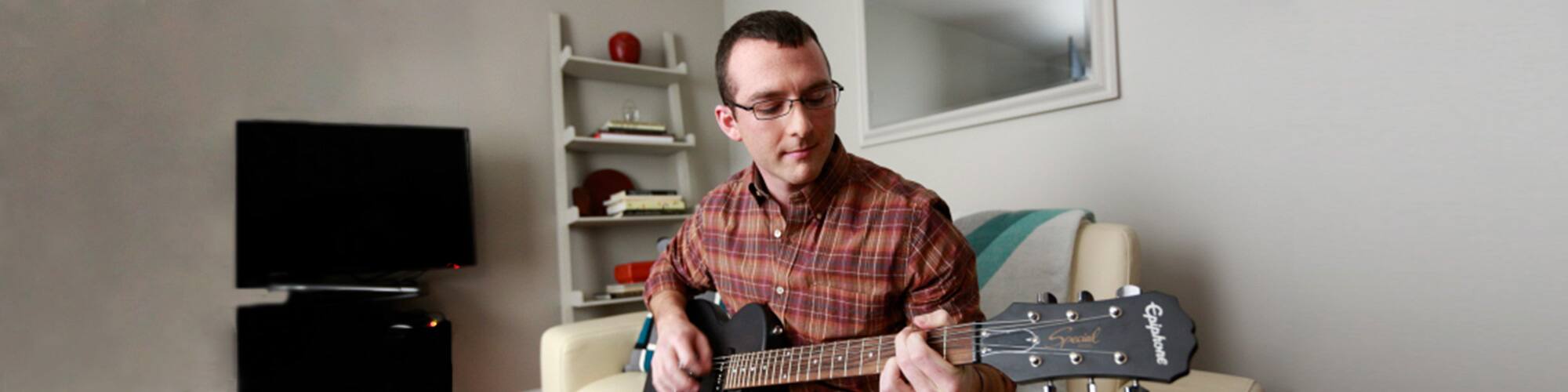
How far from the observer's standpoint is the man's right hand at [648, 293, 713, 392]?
946mm

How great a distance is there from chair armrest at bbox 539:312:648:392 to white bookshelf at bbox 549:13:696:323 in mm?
748

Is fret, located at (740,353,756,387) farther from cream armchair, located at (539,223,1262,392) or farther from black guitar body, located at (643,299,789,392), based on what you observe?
cream armchair, located at (539,223,1262,392)

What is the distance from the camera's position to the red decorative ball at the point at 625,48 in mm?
2678

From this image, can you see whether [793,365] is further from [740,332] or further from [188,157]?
[188,157]

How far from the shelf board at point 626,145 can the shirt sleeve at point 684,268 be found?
4.73ft

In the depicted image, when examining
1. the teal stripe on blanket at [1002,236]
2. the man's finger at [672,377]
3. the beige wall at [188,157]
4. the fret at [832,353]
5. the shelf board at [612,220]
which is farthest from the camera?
the shelf board at [612,220]

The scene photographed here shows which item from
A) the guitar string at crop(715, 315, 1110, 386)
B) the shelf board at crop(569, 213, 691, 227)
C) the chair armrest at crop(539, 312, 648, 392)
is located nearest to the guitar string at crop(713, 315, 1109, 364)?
the guitar string at crop(715, 315, 1110, 386)

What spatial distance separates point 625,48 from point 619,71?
10cm

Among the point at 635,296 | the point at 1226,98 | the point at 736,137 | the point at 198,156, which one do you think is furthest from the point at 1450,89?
the point at 198,156

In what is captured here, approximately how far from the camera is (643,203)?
2562mm

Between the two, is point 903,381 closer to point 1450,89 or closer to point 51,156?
point 1450,89

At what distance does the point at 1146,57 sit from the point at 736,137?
3.34 ft

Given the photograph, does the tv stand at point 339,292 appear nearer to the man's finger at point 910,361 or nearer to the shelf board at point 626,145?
the shelf board at point 626,145

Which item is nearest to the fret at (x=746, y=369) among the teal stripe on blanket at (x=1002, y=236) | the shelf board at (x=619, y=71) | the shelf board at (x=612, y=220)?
the teal stripe on blanket at (x=1002, y=236)
